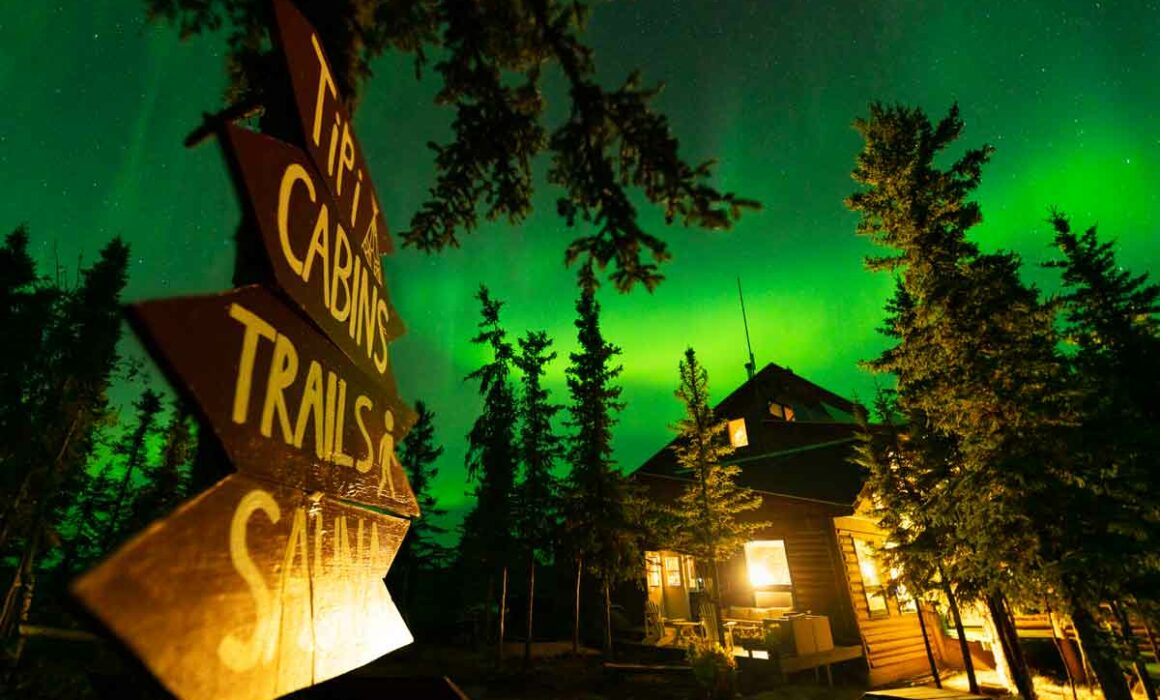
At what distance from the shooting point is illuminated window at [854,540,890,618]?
18.7m

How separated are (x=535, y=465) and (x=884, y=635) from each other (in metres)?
14.3

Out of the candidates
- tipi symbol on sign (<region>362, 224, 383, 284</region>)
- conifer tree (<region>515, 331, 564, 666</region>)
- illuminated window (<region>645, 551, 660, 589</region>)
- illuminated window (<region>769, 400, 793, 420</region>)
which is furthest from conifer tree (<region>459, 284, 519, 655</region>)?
tipi symbol on sign (<region>362, 224, 383, 284</region>)

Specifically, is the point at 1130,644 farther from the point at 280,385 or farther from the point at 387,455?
the point at 280,385

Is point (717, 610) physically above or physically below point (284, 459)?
below

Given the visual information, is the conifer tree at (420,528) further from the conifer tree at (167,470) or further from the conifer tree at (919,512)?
the conifer tree at (919,512)

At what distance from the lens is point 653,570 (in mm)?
25406

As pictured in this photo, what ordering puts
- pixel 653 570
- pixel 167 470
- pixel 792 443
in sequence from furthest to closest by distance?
pixel 167 470 → pixel 653 570 → pixel 792 443

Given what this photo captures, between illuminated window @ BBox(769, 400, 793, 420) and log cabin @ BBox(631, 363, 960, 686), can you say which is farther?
illuminated window @ BBox(769, 400, 793, 420)

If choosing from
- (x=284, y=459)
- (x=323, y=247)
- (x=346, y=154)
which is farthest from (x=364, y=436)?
(x=346, y=154)

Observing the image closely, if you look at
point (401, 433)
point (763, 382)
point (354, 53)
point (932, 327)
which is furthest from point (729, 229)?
point (763, 382)

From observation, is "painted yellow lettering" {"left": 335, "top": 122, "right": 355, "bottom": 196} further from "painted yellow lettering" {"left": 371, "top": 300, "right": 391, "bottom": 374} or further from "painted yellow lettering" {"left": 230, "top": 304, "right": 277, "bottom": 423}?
"painted yellow lettering" {"left": 230, "top": 304, "right": 277, "bottom": 423}

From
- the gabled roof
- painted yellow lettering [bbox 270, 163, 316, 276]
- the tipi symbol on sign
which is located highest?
the gabled roof

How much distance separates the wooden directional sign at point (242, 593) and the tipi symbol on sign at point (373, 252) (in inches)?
45.6

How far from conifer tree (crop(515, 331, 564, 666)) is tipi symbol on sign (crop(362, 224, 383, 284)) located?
1876cm
